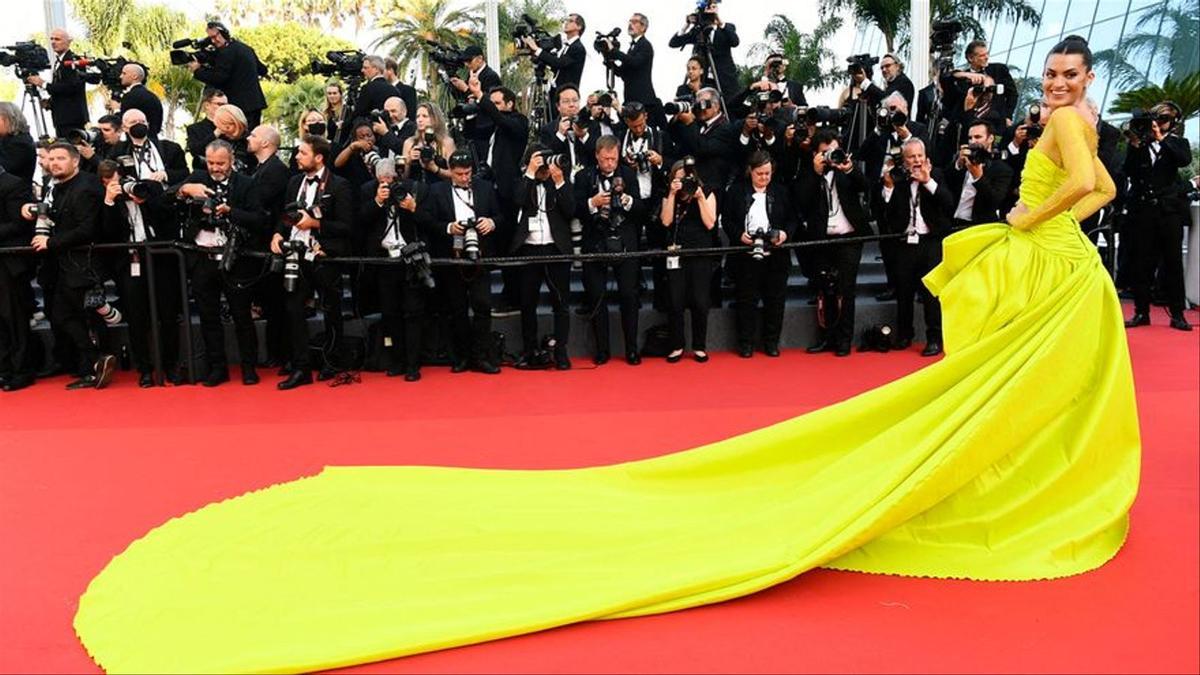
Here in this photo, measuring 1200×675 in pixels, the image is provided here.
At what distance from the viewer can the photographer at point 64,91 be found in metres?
7.85

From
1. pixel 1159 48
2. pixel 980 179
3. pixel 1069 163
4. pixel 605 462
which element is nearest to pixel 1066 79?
pixel 1069 163

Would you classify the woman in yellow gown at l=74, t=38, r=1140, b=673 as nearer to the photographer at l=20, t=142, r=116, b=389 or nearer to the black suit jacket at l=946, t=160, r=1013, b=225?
the photographer at l=20, t=142, r=116, b=389

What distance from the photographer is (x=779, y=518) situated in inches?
116

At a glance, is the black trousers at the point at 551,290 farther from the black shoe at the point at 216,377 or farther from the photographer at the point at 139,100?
the photographer at the point at 139,100

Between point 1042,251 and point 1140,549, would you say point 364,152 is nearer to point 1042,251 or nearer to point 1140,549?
point 1042,251

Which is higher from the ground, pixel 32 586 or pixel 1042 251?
pixel 1042 251

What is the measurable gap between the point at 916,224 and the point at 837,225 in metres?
0.52

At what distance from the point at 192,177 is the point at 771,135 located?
12.6 ft

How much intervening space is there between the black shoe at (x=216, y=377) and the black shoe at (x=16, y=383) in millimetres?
1089

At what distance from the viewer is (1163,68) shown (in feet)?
62.8

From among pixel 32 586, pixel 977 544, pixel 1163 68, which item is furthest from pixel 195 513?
pixel 1163 68

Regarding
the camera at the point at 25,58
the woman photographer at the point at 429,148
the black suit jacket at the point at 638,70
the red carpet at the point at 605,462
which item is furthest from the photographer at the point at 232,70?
the black suit jacket at the point at 638,70

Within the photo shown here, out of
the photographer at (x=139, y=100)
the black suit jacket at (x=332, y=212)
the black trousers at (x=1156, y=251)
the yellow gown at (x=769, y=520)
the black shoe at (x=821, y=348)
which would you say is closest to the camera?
the yellow gown at (x=769, y=520)

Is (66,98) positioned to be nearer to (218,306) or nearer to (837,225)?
(218,306)
